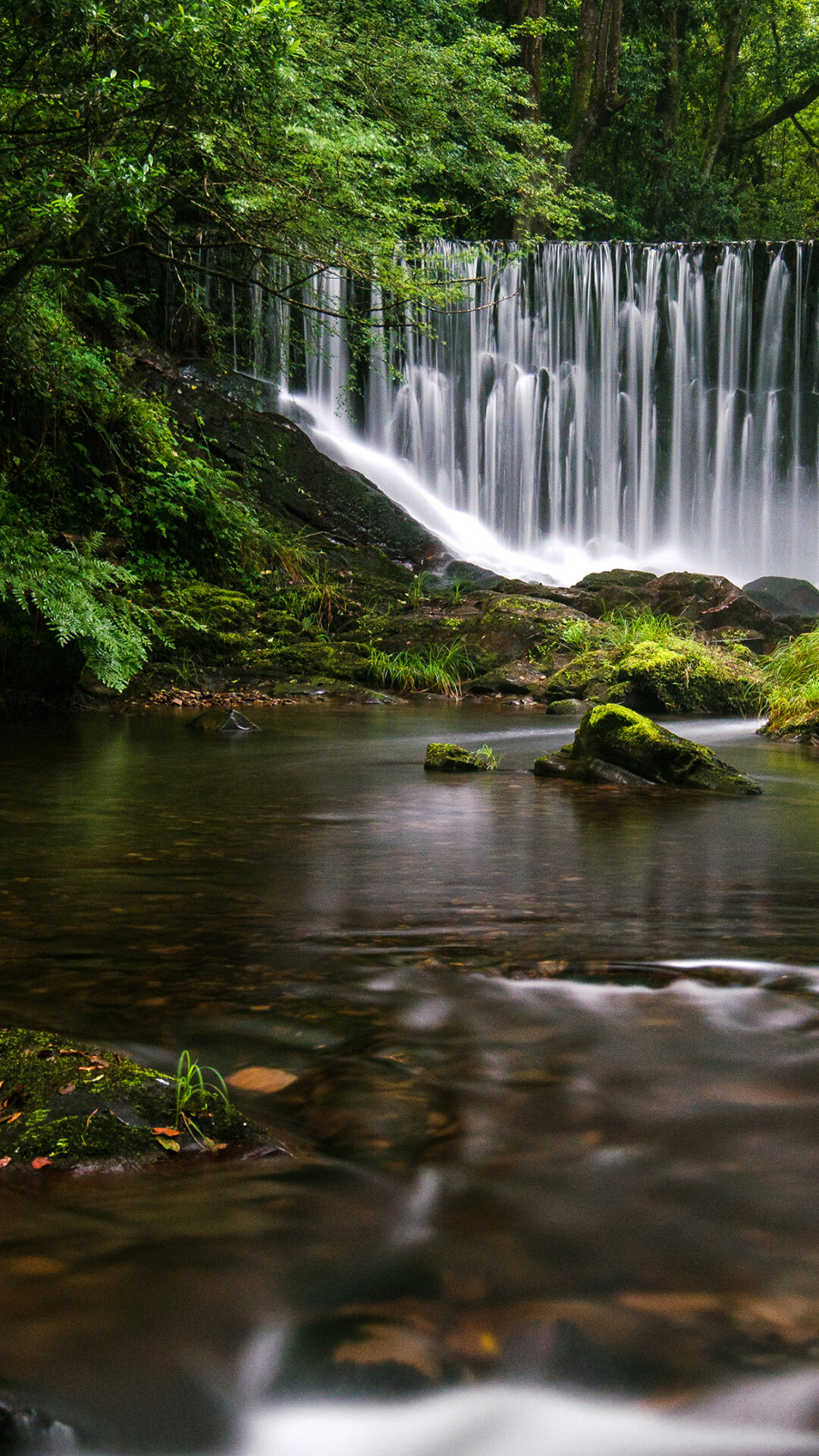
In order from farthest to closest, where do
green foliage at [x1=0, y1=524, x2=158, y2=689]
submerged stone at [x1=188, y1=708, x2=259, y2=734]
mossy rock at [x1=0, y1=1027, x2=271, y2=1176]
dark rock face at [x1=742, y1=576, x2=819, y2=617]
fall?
dark rock face at [x1=742, y1=576, x2=819, y2=617] < submerged stone at [x1=188, y1=708, x2=259, y2=734] < green foliage at [x1=0, y1=524, x2=158, y2=689] < mossy rock at [x1=0, y1=1027, x2=271, y2=1176]

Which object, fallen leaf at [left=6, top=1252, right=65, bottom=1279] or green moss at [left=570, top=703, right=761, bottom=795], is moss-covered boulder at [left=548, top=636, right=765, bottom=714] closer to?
green moss at [left=570, top=703, right=761, bottom=795]

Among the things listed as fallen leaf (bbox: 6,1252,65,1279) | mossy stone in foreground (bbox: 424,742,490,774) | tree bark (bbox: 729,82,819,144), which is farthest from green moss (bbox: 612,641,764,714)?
tree bark (bbox: 729,82,819,144)

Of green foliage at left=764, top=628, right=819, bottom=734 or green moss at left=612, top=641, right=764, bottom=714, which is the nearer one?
green foliage at left=764, top=628, right=819, bottom=734

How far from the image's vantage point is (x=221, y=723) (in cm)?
963

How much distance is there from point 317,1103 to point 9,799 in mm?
4029

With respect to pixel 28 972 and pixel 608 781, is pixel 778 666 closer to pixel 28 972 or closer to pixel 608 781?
pixel 608 781

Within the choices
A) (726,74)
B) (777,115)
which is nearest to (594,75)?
(726,74)

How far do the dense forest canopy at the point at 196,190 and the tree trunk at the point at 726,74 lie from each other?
778mm

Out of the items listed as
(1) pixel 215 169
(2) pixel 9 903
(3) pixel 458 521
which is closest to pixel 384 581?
(3) pixel 458 521

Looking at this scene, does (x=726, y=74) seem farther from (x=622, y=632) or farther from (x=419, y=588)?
(x=622, y=632)

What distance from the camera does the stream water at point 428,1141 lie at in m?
1.28

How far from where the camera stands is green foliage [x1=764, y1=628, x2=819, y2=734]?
985 cm

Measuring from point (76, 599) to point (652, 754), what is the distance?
182 inches

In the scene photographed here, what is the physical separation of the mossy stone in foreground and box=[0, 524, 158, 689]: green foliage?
2.95 metres
